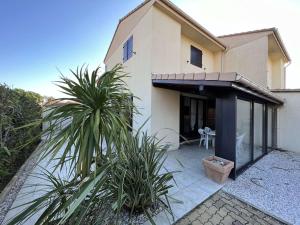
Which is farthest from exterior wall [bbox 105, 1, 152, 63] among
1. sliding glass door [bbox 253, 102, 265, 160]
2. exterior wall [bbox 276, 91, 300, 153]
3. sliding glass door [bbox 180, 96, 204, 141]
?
exterior wall [bbox 276, 91, 300, 153]

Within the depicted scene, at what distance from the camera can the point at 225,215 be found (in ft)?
11.1

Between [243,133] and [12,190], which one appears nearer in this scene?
[12,190]

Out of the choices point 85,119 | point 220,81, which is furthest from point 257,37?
point 85,119

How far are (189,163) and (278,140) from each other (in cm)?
672

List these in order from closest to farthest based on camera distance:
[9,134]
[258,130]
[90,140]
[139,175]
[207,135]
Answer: [90,140] → [139,175] → [9,134] → [258,130] → [207,135]

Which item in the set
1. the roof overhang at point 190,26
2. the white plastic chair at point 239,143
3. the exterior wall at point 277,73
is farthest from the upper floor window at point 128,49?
the exterior wall at point 277,73

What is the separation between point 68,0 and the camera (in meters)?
7.71

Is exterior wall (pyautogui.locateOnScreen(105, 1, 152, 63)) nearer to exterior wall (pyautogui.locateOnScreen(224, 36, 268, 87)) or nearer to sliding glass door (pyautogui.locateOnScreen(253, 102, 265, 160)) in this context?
sliding glass door (pyautogui.locateOnScreen(253, 102, 265, 160))

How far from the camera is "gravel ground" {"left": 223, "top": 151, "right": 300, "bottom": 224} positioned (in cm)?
362

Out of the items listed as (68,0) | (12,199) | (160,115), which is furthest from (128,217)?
(68,0)

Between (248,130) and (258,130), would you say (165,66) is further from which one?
(258,130)

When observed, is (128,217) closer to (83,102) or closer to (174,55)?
(83,102)

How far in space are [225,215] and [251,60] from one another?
1100 cm

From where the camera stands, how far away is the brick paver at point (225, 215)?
3184mm
